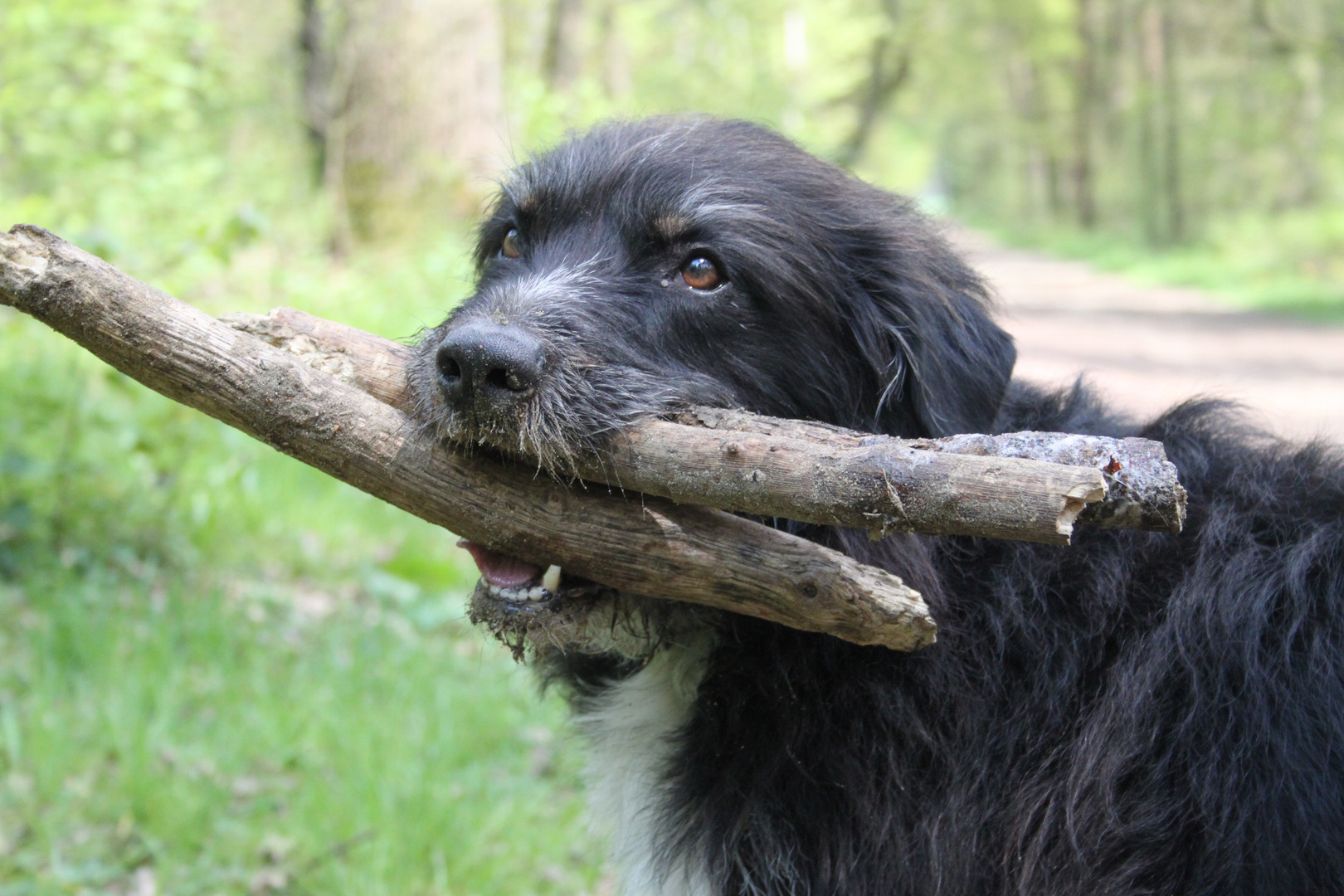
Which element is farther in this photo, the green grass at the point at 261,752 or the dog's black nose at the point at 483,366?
the green grass at the point at 261,752

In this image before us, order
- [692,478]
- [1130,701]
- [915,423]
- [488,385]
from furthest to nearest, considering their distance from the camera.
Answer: [915,423] < [1130,701] < [488,385] < [692,478]

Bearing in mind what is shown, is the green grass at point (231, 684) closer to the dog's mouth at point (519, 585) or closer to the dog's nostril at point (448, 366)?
the dog's mouth at point (519, 585)

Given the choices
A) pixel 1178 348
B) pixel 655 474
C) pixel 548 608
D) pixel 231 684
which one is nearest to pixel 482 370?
pixel 655 474

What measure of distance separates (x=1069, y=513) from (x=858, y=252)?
1.35 m

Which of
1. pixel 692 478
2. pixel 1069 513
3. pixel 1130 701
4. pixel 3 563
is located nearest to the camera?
pixel 1069 513

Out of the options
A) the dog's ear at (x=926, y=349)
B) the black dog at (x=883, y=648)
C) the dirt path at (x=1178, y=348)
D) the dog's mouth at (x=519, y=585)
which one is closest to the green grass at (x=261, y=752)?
the black dog at (x=883, y=648)

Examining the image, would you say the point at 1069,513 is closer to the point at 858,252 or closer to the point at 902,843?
the point at 902,843

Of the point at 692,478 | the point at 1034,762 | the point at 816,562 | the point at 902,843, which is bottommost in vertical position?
the point at 902,843

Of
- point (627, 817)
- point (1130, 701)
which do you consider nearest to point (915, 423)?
point (1130, 701)

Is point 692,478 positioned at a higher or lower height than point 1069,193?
higher

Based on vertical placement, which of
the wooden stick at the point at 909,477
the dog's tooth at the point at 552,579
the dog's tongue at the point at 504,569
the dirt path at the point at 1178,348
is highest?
the wooden stick at the point at 909,477

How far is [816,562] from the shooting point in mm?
1967

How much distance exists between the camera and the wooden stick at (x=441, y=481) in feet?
6.41

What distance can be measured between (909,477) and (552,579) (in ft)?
3.66
